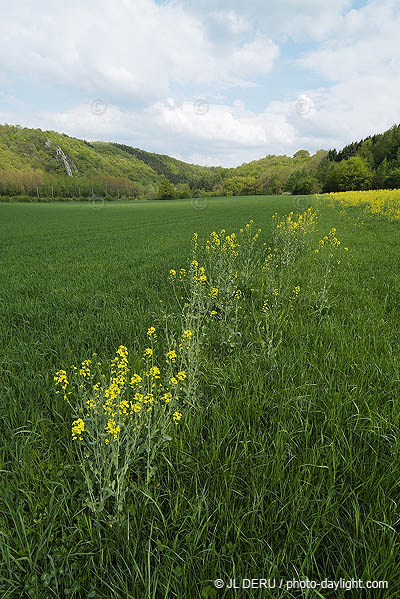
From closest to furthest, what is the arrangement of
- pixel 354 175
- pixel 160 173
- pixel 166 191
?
pixel 354 175, pixel 166 191, pixel 160 173

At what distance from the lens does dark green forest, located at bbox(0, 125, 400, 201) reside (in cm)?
7000

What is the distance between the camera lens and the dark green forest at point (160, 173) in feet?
230

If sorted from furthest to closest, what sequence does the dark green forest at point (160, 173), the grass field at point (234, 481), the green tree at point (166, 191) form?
the green tree at point (166, 191), the dark green forest at point (160, 173), the grass field at point (234, 481)

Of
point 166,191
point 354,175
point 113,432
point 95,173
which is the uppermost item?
point 95,173

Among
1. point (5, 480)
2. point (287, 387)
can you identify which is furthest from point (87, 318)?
point (287, 387)

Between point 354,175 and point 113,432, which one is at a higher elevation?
point 354,175

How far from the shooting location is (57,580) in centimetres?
131

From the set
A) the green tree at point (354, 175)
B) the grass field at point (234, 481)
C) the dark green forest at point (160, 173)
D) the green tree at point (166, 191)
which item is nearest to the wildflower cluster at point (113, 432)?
the grass field at point (234, 481)

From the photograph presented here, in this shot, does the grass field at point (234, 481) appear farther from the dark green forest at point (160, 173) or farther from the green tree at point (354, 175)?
the green tree at point (354, 175)

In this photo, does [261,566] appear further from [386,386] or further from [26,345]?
[26,345]

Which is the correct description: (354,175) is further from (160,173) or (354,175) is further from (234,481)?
(160,173)

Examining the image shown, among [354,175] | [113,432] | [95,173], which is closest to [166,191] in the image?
[95,173]

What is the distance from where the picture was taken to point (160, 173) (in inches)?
Answer: 6417

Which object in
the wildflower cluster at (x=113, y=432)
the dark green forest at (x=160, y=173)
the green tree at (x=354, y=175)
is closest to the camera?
the wildflower cluster at (x=113, y=432)
